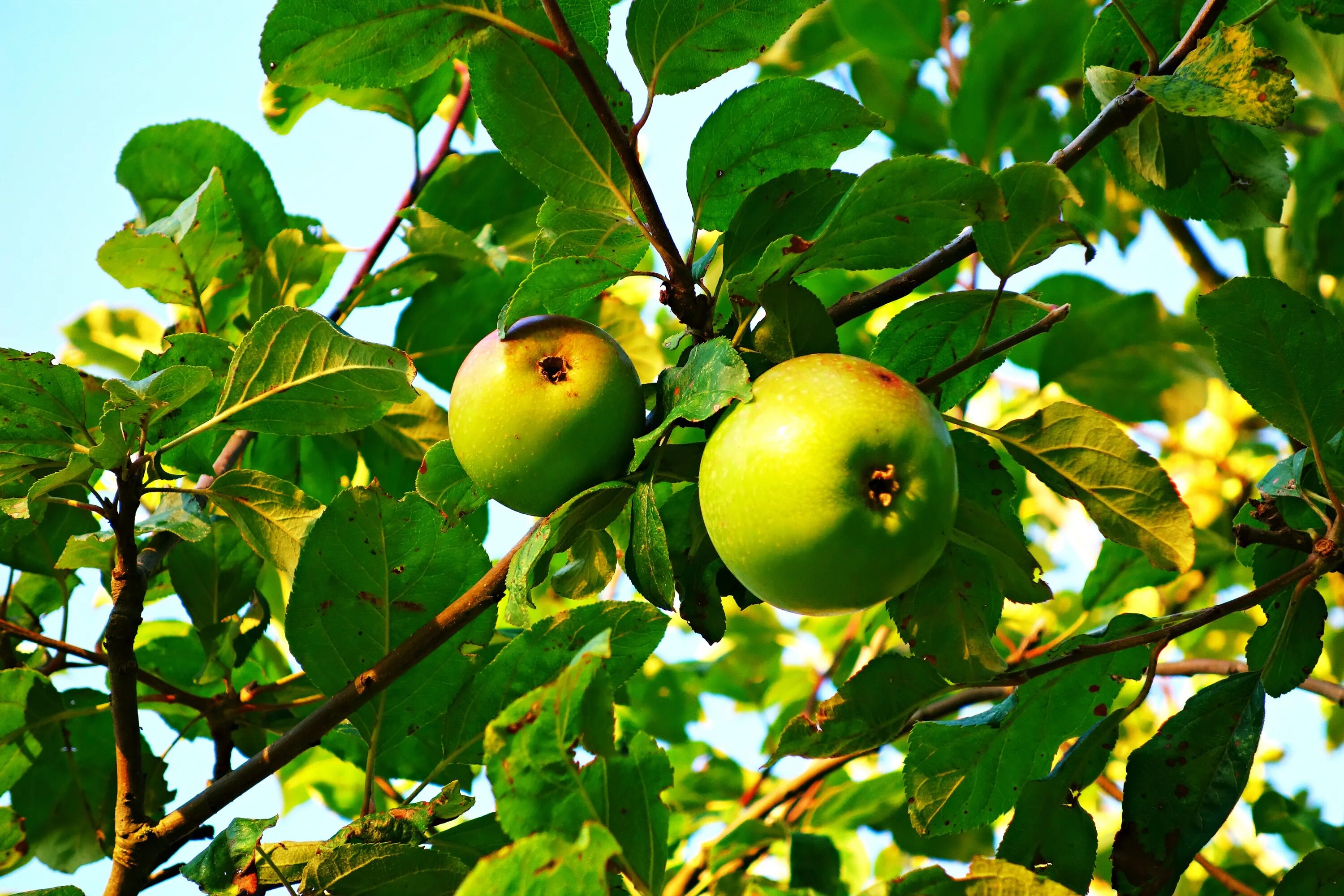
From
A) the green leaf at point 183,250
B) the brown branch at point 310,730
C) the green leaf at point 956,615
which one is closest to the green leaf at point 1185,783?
the green leaf at point 956,615

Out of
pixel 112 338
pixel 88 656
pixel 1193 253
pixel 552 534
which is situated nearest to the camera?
pixel 552 534

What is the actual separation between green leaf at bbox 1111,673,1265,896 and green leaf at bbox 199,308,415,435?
861 millimetres

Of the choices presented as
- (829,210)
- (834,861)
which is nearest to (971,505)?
(829,210)

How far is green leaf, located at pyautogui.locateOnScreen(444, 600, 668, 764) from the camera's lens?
978 mm

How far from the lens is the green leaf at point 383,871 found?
0.91m

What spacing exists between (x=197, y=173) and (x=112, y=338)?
16.1 inches

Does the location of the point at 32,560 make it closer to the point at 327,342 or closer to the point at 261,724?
the point at 261,724

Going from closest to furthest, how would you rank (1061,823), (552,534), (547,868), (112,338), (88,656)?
(547,868) → (552,534) → (1061,823) → (88,656) → (112,338)

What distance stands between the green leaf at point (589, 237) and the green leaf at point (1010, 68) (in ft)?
3.12

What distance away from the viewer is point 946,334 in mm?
1083

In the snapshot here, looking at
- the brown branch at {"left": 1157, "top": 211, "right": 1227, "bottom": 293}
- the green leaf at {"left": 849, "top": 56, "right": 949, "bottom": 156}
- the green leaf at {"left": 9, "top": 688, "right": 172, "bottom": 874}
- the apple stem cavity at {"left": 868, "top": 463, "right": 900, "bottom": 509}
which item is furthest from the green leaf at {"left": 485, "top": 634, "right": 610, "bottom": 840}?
the brown branch at {"left": 1157, "top": 211, "right": 1227, "bottom": 293}

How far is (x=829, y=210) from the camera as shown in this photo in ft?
3.31

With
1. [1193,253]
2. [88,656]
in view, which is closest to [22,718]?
[88,656]

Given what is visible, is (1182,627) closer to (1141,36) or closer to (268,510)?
(1141,36)
